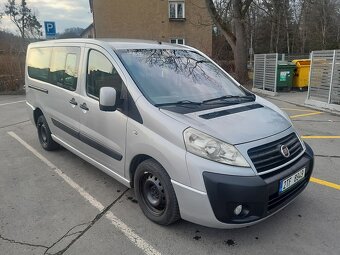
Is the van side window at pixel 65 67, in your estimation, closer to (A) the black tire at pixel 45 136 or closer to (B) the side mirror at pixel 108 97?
(A) the black tire at pixel 45 136

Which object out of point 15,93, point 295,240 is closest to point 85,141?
point 295,240

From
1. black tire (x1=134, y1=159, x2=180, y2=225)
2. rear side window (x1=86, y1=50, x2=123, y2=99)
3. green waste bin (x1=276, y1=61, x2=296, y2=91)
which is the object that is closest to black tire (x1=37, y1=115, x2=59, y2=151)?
rear side window (x1=86, y1=50, x2=123, y2=99)

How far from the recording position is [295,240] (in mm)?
3066

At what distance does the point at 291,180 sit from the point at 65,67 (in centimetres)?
343

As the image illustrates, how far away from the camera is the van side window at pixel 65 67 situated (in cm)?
443

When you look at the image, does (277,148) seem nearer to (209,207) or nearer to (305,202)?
(209,207)

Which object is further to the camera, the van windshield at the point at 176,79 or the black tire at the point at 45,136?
the black tire at the point at 45,136

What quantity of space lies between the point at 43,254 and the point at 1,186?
1913mm

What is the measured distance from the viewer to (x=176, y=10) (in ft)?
93.8

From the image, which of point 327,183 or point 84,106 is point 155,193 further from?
point 327,183

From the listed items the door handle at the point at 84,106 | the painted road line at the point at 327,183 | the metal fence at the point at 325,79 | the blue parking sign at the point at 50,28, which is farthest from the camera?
the blue parking sign at the point at 50,28

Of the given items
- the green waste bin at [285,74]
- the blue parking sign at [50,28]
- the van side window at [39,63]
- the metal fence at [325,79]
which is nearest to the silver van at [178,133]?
the van side window at [39,63]

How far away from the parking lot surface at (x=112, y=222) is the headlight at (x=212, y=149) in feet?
2.76

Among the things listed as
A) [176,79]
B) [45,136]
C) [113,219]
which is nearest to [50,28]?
[45,136]
